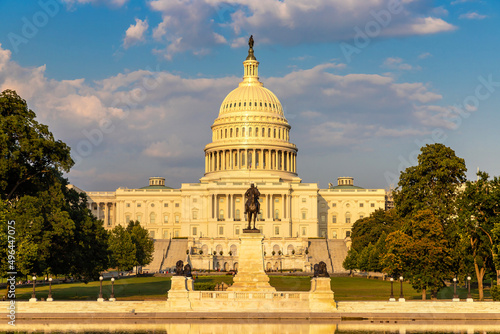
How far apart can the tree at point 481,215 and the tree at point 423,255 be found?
245cm

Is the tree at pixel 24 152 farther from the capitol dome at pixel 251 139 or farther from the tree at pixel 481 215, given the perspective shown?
the capitol dome at pixel 251 139

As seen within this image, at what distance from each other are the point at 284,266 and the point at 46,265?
7333cm

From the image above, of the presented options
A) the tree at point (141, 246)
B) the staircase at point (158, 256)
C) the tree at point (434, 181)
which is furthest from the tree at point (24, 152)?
the staircase at point (158, 256)

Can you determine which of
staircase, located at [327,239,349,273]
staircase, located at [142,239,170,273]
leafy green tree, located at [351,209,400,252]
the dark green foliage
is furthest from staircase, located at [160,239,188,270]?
the dark green foliage

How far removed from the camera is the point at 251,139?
17975 centimetres

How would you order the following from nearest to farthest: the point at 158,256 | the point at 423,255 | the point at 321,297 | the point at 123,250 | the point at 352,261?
the point at 321,297 < the point at 423,255 < the point at 123,250 < the point at 352,261 < the point at 158,256

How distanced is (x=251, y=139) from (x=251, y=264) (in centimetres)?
12190

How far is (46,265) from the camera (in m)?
60.2

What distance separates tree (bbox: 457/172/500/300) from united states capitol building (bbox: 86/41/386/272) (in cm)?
9453

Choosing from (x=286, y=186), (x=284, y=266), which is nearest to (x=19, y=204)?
(x=284, y=266)

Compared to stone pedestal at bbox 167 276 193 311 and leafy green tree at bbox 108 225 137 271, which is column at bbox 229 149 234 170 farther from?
stone pedestal at bbox 167 276 193 311

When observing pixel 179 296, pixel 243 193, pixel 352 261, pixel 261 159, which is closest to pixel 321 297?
pixel 179 296

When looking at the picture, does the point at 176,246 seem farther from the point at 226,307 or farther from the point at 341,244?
the point at 226,307

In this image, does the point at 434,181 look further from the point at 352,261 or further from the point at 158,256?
the point at 158,256
